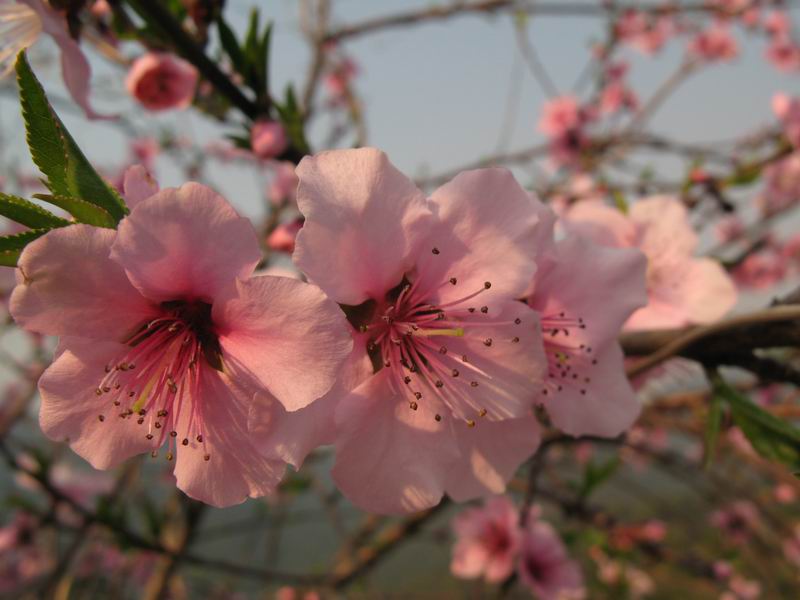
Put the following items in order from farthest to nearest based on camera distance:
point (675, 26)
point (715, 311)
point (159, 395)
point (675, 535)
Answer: point (675, 535), point (675, 26), point (715, 311), point (159, 395)

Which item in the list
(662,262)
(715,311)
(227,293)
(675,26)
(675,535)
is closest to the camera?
(227,293)

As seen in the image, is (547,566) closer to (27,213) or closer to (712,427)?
(712,427)

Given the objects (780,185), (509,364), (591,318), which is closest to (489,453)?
(509,364)

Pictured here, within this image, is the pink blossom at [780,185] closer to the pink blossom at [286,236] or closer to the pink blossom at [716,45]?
the pink blossom at [716,45]

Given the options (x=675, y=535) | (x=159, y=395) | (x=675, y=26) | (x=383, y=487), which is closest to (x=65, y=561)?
(x=159, y=395)

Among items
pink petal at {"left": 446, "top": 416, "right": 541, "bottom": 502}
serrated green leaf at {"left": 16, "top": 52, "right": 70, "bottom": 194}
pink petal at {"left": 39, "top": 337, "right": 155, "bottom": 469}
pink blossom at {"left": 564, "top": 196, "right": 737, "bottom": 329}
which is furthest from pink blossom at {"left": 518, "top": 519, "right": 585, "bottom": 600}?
serrated green leaf at {"left": 16, "top": 52, "right": 70, "bottom": 194}

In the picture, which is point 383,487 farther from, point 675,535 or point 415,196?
point 675,535

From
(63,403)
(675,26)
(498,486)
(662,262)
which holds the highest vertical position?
(63,403)
